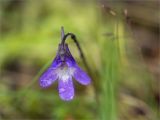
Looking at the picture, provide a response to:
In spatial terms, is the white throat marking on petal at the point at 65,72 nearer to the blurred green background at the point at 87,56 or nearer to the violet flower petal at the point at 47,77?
the violet flower petal at the point at 47,77

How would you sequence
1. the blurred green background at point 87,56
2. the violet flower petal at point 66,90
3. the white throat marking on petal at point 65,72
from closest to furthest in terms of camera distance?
the violet flower petal at point 66,90 → the white throat marking on petal at point 65,72 → the blurred green background at point 87,56

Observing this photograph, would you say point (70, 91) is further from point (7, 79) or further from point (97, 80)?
point (7, 79)

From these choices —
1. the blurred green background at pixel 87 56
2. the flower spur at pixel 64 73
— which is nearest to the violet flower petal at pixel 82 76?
the flower spur at pixel 64 73

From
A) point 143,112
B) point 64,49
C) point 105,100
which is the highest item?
point 64,49

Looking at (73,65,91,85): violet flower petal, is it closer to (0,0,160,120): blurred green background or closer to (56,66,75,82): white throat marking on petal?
(56,66,75,82): white throat marking on petal

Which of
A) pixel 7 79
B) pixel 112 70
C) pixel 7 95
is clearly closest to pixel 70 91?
pixel 112 70
